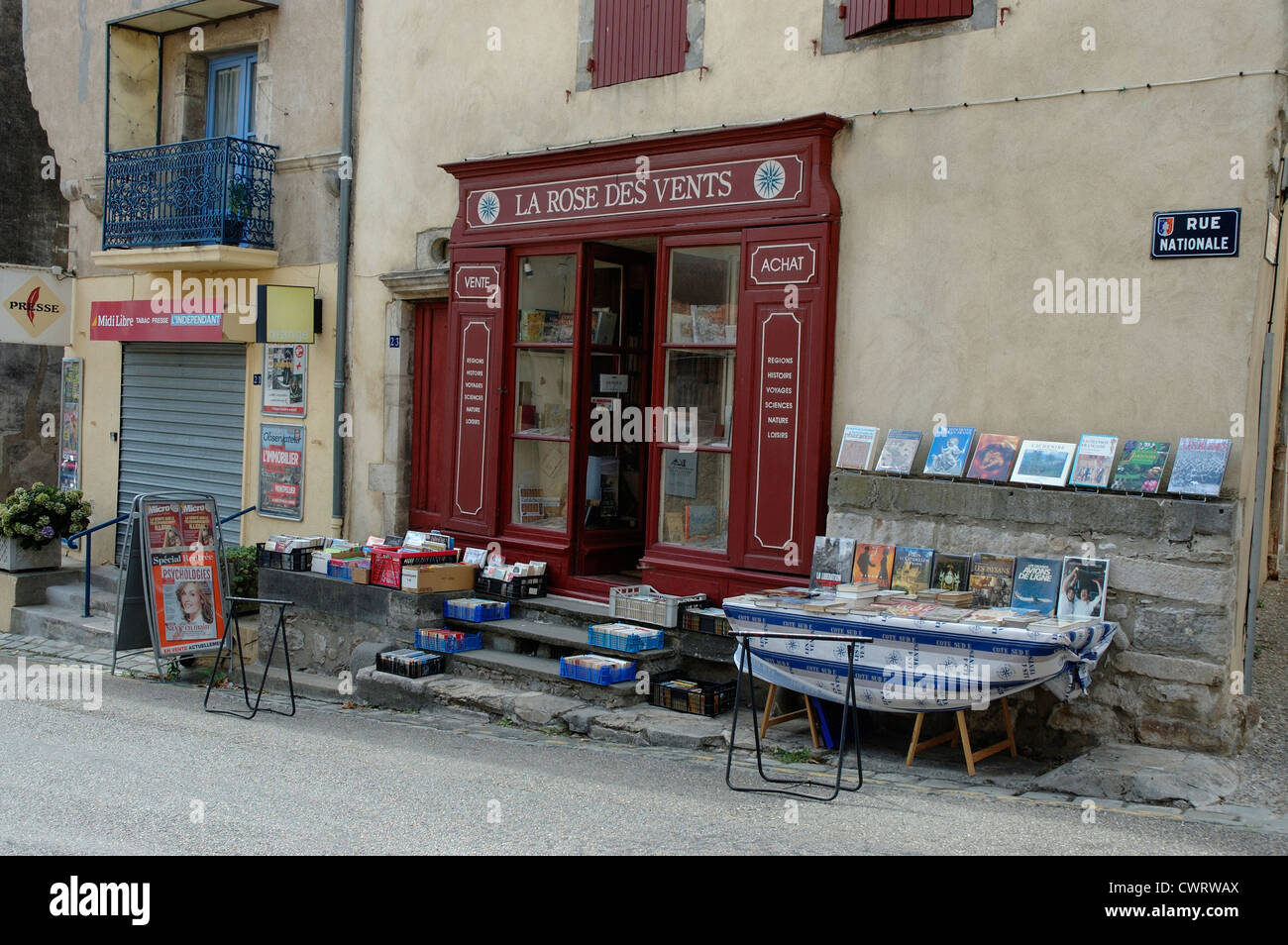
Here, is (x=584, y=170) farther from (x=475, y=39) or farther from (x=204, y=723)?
(x=204, y=723)

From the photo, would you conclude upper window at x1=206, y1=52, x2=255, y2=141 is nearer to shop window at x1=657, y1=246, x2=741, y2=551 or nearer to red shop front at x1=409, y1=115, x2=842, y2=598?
red shop front at x1=409, y1=115, x2=842, y2=598

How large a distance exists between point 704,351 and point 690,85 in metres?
1.96

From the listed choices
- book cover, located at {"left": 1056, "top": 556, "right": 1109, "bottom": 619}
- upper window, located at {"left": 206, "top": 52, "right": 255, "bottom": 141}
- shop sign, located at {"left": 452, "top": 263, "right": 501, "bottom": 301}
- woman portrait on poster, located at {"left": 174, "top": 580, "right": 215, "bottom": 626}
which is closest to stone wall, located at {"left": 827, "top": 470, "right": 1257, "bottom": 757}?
book cover, located at {"left": 1056, "top": 556, "right": 1109, "bottom": 619}

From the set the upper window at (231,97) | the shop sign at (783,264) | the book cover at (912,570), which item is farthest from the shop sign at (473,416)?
the upper window at (231,97)

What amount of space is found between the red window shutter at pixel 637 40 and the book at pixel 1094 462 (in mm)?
4149

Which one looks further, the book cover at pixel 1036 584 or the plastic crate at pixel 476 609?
the plastic crate at pixel 476 609

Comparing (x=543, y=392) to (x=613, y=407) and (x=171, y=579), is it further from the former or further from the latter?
(x=171, y=579)

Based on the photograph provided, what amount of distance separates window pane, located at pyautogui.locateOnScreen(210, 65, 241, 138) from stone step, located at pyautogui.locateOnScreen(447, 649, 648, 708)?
23.2 feet

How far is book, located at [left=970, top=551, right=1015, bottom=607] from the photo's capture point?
23.1ft

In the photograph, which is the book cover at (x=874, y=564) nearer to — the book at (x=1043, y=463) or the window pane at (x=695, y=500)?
the book at (x=1043, y=463)

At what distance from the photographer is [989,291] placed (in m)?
7.54

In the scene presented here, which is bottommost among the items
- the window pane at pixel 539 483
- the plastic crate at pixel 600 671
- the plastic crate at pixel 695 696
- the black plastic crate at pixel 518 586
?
the plastic crate at pixel 695 696

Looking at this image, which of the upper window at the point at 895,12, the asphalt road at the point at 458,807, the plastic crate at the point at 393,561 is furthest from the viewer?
the plastic crate at the point at 393,561

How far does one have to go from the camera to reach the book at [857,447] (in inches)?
310
